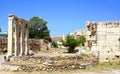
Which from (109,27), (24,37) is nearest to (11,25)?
(24,37)

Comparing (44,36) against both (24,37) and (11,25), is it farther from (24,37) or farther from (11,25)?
(11,25)

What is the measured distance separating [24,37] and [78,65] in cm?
1849

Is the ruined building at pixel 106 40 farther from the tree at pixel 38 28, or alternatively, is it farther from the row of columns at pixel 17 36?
the tree at pixel 38 28

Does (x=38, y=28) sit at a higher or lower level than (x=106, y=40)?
higher

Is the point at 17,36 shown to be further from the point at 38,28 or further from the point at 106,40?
the point at 38,28

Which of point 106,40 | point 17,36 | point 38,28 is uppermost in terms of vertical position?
point 38,28

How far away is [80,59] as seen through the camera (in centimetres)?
2067

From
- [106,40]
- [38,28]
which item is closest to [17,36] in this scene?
[106,40]

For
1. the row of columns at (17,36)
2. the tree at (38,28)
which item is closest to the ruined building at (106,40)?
the row of columns at (17,36)

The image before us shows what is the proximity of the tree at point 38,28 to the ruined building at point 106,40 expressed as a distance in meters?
39.5

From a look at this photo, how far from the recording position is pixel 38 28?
62.6 metres

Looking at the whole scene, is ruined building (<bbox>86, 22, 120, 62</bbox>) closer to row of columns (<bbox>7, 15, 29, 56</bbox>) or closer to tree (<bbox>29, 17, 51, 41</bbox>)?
row of columns (<bbox>7, 15, 29, 56</bbox>)

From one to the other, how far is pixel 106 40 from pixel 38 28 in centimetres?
4089

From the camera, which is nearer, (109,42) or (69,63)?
(69,63)
